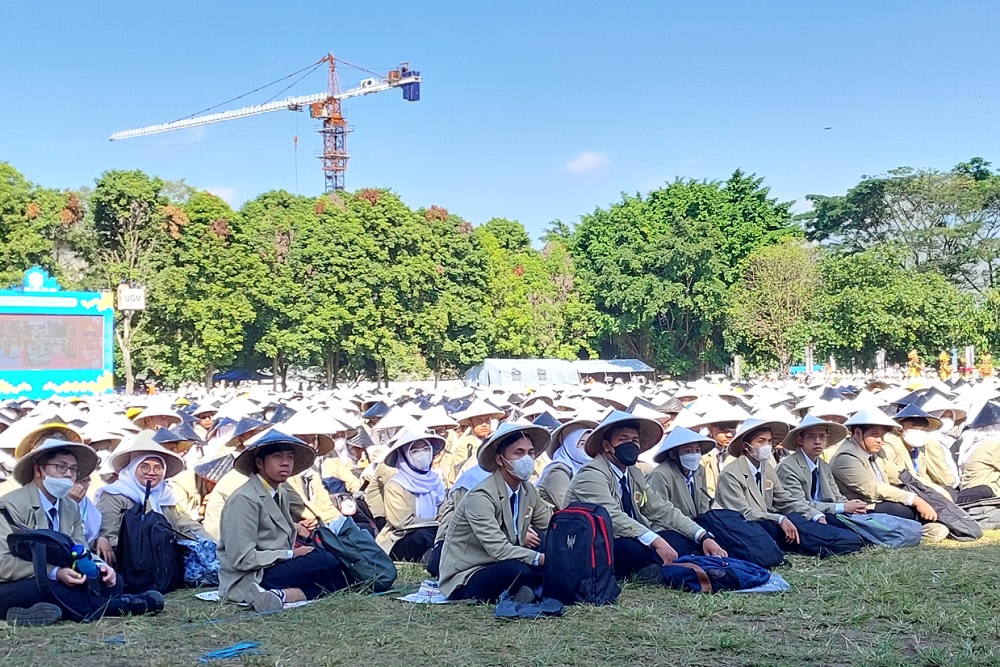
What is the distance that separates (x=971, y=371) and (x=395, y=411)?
22502 millimetres

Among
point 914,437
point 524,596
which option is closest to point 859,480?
point 914,437

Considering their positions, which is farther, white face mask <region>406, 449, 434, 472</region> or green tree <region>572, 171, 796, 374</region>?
green tree <region>572, 171, 796, 374</region>

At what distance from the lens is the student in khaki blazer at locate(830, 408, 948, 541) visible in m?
8.81

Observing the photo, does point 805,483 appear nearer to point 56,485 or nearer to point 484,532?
point 484,532

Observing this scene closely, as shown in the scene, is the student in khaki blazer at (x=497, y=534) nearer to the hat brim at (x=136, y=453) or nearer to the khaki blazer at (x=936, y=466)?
the hat brim at (x=136, y=453)

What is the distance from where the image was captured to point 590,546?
6.31 metres

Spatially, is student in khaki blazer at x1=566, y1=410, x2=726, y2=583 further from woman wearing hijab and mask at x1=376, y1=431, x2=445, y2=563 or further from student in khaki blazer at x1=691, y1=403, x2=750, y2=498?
student in khaki blazer at x1=691, y1=403, x2=750, y2=498

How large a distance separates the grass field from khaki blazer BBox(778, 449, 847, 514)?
1.41m

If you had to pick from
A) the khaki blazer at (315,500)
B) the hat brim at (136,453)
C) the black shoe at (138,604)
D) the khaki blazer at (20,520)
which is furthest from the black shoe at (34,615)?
the khaki blazer at (315,500)

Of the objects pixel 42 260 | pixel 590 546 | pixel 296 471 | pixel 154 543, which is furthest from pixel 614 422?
pixel 42 260

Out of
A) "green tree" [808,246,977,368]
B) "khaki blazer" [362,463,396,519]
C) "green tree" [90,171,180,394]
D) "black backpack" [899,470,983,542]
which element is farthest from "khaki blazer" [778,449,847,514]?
"green tree" [90,171,180,394]

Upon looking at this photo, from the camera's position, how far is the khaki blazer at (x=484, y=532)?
6469mm

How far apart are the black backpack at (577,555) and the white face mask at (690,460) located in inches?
54.3

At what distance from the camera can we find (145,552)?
7168mm
